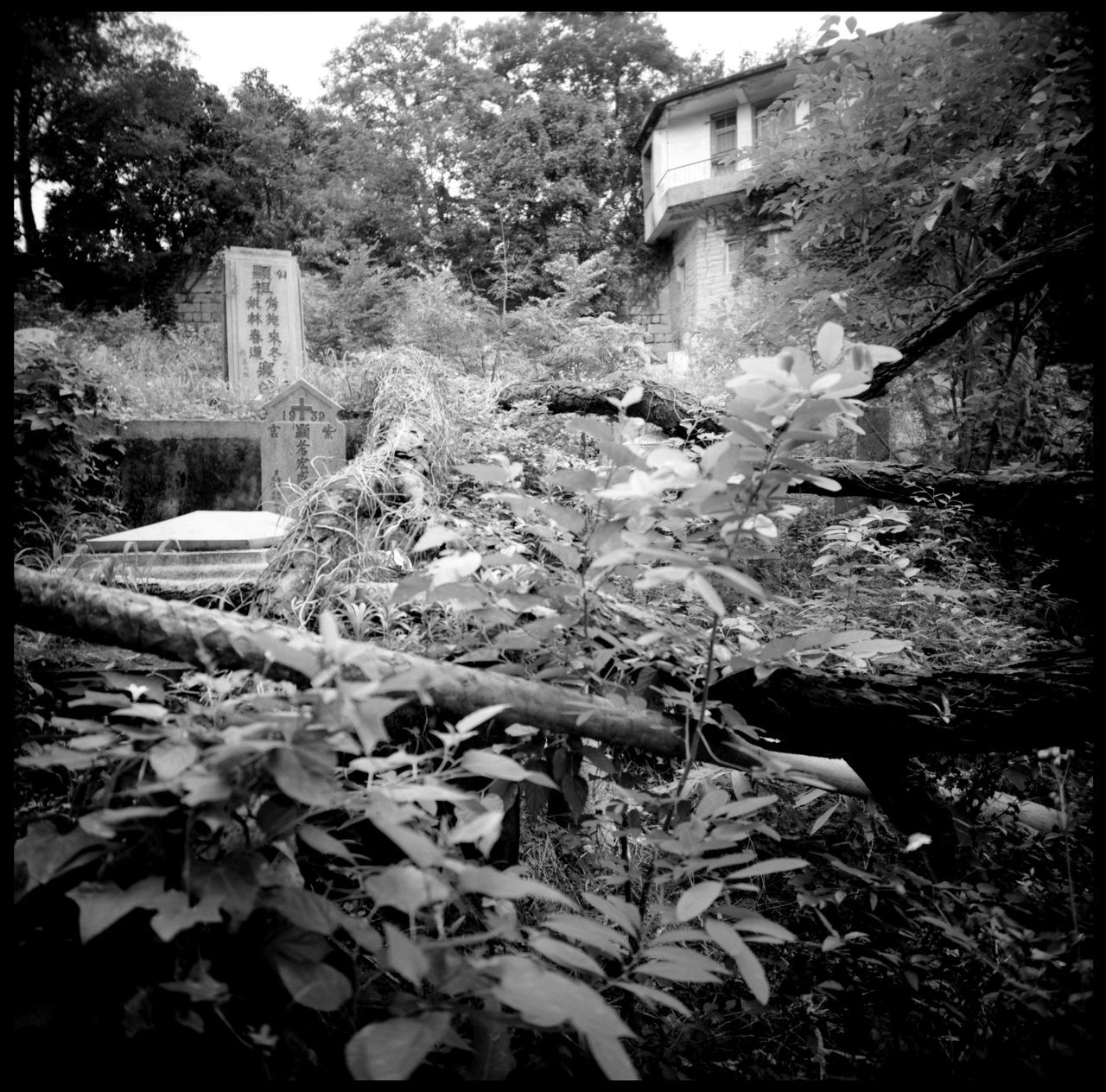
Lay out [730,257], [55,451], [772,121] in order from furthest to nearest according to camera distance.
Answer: [730,257] → [772,121] → [55,451]

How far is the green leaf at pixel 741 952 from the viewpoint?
85cm

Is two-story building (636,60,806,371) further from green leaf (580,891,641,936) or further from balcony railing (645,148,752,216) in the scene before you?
green leaf (580,891,641,936)

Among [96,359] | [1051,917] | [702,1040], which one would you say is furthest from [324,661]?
[96,359]

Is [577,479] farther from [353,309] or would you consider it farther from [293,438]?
[353,309]

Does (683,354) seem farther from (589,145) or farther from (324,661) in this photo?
(324,661)

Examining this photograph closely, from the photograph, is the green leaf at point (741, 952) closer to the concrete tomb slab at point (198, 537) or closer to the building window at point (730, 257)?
the concrete tomb slab at point (198, 537)

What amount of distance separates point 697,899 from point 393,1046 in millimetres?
479

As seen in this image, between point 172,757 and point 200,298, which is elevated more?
point 200,298

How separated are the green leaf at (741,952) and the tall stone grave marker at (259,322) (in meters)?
9.15

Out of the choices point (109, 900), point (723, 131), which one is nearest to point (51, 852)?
point (109, 900)

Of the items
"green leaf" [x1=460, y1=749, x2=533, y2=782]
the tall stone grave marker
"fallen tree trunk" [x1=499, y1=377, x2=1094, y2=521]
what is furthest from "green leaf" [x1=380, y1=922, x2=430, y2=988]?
the tall stone grave marker

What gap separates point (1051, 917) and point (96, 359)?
9544 millimetres

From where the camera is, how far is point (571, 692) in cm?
120

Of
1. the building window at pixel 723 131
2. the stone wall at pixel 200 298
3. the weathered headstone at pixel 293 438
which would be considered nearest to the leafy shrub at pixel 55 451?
the weathered headstone at pixel 293 438
